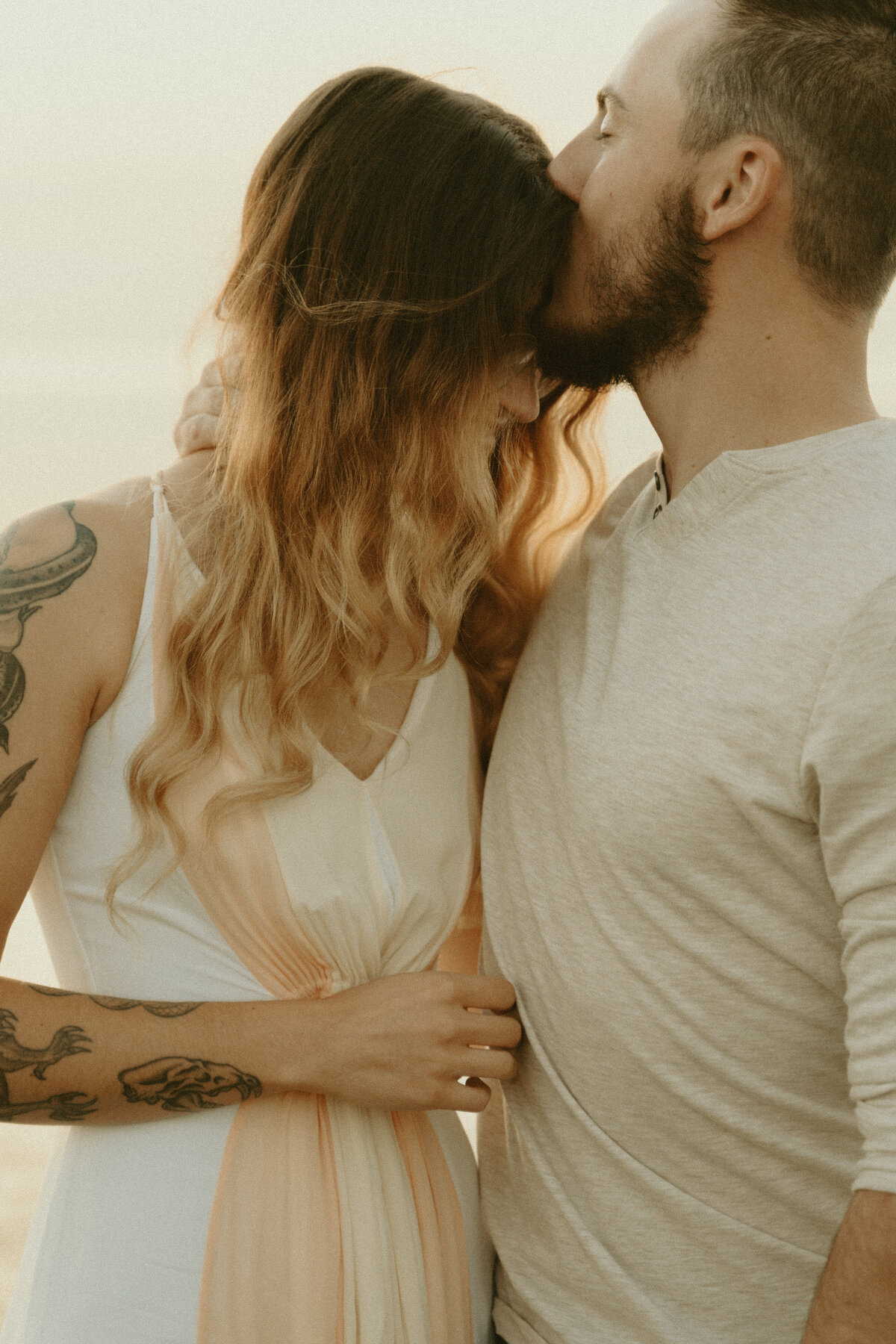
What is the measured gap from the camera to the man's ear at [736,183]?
1209 mm

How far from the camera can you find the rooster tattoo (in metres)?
1.07

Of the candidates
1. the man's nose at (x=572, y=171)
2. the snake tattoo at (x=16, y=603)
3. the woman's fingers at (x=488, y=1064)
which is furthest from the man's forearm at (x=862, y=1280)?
the man's nose at (x=572, y=171)

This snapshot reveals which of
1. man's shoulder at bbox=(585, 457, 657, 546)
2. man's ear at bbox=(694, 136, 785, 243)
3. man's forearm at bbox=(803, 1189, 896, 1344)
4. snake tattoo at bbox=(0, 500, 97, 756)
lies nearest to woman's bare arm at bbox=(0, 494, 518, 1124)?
snake tattoo at bbox=(0, 500, 97, 756)

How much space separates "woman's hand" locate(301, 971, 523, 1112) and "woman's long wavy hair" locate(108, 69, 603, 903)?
0.77 ft

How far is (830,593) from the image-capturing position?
104 centimetres

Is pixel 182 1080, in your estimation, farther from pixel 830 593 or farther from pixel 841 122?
pixel 841 122

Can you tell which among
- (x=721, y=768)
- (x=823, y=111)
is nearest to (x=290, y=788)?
(x=721, y=768)

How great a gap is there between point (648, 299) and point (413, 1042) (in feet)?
2.74

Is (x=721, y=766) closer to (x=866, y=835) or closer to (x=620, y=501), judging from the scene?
(x=866, y=835)

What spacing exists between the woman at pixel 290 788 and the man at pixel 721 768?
0.09 m

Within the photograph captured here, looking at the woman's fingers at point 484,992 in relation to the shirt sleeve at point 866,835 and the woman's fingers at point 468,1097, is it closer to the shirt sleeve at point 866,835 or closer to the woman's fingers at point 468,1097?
the woman's fingers at point 468,1097

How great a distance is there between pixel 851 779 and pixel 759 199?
629 mm

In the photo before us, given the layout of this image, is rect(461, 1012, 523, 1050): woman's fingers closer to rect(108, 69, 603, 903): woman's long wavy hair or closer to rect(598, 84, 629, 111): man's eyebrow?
rect(108, 69, 603, 903): woman's long wavy hair

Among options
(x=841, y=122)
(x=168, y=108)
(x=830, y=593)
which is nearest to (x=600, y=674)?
(x=830, y=593)
